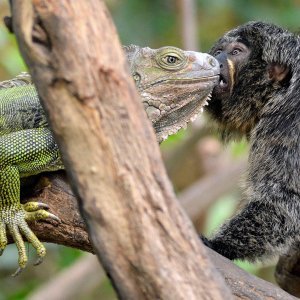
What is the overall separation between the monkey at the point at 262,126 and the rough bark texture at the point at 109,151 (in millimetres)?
1549

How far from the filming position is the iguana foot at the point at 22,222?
10.8 feet

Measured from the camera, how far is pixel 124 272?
2.10 meters

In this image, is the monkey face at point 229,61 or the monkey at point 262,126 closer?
the monkey at point 262,126

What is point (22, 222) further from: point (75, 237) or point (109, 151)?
point (109, 151)

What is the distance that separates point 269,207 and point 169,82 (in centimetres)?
80

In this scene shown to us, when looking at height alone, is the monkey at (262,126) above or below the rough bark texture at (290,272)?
above

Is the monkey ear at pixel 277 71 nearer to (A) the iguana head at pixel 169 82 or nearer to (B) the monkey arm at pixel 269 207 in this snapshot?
(B) the monkey arm at pixel 269 207

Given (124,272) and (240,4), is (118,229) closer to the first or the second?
(124,272)

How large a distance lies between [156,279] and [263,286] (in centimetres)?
107

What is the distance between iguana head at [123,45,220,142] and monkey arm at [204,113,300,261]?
50cm

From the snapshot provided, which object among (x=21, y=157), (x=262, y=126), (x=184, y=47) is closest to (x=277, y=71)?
(x=262, y=126)

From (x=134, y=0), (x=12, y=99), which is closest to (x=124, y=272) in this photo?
(x=12, y=99)

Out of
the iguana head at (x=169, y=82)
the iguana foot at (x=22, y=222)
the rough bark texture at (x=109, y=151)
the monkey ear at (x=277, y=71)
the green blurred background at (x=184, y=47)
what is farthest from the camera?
the green blurred background at (x=184, y=47)

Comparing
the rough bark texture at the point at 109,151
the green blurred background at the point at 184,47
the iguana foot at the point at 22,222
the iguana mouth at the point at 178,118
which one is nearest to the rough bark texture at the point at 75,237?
the iguana foot at the point at 22,222
